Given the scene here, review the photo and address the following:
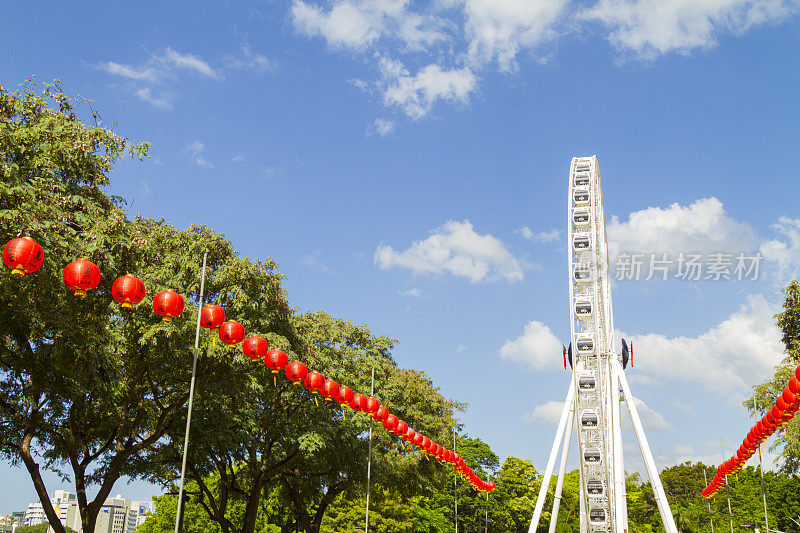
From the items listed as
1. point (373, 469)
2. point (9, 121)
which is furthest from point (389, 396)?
point (9, 121)

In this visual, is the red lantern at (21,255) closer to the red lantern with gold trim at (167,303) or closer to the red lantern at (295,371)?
the red lantern with gold trim at (167,303)

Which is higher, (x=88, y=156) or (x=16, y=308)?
(x=88, y=156)

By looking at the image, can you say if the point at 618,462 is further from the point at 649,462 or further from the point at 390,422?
the point at 390,422

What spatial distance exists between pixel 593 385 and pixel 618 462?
3.35 metres

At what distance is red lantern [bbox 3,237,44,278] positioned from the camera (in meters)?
11.8

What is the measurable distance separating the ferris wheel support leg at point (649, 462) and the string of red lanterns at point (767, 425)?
395 centimetres

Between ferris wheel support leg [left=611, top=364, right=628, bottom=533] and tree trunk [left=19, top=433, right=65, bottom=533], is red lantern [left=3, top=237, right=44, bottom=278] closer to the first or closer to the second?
tree trunk [left=19, top=433, right=65, bottom=533]

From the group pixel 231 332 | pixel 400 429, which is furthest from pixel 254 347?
pixel 400 429

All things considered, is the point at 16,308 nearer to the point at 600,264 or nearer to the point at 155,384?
the point at 155,384

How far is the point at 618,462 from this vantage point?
1011 inches

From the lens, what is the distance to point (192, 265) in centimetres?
2270


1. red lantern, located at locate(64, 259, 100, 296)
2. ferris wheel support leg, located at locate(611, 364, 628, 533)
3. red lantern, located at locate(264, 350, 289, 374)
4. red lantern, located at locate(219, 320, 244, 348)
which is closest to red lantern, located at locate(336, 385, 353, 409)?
red lantern, located at locate(264, 350, 289, 374)

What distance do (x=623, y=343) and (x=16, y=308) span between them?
22178 mm

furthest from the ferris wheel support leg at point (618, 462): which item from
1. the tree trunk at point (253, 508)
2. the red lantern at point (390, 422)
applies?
the tree trunk at point (253, 508)
